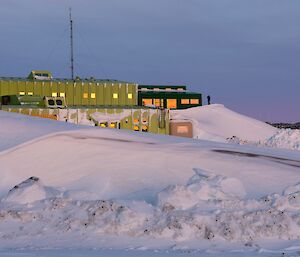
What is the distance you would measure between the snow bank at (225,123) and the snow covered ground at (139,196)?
44.8 metres

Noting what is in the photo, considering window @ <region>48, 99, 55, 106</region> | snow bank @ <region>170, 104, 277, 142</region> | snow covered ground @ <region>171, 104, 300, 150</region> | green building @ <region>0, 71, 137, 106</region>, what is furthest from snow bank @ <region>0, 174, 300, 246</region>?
green building @ <region>0, 71, 137, 106</region>

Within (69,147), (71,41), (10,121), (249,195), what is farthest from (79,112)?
(249,195)

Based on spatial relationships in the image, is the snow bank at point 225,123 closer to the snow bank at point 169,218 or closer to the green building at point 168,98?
the green building at point 168,98

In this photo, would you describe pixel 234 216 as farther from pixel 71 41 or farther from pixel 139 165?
pixel 71 41

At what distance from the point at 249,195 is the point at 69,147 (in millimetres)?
4802

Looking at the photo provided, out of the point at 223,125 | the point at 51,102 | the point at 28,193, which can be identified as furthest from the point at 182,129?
the point at 28,193

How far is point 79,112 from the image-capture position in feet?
146

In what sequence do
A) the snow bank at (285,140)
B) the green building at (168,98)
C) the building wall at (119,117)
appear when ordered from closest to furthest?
the snow bank at (285,140) → the building wall at (119,117) → the green building at (168,98)

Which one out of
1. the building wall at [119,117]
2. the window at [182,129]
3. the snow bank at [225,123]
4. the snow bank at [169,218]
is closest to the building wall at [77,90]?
the snow bank at [225,123]

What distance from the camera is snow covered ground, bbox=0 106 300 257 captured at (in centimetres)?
796

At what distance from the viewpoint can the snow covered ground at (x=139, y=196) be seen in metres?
7.96

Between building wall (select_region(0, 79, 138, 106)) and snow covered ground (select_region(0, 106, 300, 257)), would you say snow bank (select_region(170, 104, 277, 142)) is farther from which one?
snow covered ground (select_region(0, 106, 300, 257))

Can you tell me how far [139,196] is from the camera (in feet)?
34.1

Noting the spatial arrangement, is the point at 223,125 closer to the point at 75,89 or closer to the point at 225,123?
the point at 225,123
